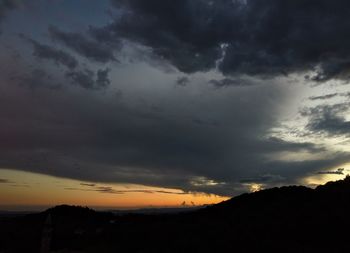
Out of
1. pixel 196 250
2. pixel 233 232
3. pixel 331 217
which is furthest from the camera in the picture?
pixel 331 217

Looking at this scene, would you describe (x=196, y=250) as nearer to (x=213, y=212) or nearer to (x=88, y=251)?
(x=88, y=251)

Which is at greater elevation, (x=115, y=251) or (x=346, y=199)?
(x=346, y=199)

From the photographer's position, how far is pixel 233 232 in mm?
38375

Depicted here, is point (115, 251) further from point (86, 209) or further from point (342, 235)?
point (86, 209)

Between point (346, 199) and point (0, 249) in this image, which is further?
point (346, 199)

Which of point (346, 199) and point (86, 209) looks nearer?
point (346, 199)

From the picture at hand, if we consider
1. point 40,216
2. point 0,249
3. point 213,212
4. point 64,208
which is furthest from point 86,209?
point 0,249

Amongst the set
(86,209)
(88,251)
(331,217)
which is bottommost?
(88,251)

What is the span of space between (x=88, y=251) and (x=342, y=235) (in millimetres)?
21354

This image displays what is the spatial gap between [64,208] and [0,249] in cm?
5457

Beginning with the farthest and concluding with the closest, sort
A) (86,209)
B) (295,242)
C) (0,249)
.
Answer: (86,209) < (0,249) < (295,242)

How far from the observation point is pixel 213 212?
75.2m

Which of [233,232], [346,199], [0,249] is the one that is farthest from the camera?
[346,199]

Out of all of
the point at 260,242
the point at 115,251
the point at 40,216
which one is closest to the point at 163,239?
the point at 115,251
